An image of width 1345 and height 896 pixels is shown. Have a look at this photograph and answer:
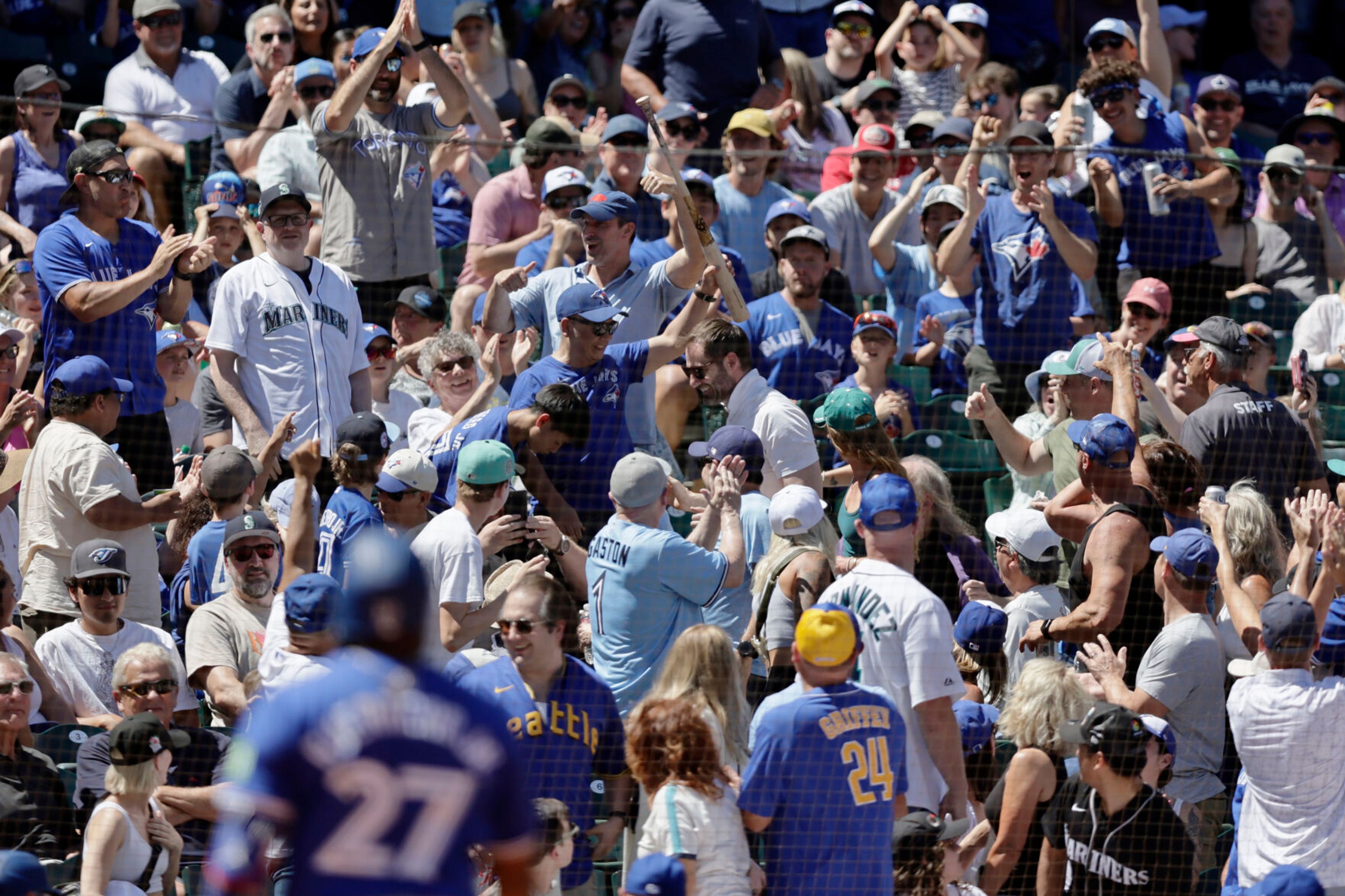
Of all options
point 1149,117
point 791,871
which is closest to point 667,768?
point 791,871

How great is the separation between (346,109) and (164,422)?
1.92 m

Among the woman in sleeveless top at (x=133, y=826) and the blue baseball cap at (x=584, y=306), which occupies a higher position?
the blue baseball cap at (x=584, y=306)

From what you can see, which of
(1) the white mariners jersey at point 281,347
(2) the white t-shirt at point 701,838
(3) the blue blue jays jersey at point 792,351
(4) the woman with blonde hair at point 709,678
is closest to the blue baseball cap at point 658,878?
(2) the white t-shirt at point 701,838

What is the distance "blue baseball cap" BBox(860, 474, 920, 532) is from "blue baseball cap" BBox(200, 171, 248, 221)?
4.84 metres

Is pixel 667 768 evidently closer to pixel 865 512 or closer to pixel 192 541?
pixel 865 512

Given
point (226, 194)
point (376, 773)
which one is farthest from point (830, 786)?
point (226, 194)

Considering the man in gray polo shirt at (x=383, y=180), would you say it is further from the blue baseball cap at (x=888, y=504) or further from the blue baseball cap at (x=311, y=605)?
the blue baseball cap at (x=888, y=504)

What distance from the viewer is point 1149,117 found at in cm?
1106

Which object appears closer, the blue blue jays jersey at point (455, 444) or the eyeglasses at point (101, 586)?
the eyeglasses at point (101, 586)

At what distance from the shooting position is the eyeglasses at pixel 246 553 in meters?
6.95

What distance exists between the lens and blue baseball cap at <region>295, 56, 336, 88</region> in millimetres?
10391

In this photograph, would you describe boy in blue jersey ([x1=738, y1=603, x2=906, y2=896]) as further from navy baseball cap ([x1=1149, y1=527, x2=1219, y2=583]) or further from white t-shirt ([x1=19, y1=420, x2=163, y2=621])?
white t-shirt ([x1=19, y1=420, x2=163, y2=621])

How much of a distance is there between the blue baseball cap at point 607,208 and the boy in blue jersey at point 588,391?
0.65 metres

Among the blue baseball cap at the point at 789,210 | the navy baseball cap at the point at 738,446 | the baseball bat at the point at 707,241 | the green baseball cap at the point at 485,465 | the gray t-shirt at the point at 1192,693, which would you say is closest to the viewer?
the gray t-shirt at the point at 1192,693
